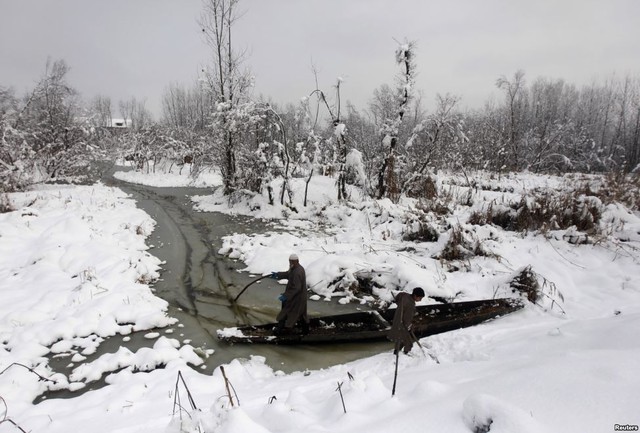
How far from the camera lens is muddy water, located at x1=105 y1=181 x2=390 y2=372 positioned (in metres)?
5.98

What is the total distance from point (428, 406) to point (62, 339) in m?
6.53

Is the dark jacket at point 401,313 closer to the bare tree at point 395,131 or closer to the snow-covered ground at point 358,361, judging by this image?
the snow-covered ground at point 358,361

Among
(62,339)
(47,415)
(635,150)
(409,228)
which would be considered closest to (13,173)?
(62,339)

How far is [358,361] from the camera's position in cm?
567

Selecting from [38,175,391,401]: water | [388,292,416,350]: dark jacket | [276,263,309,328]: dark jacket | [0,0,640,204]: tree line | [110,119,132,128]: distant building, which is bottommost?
[38,175,391,401]: water

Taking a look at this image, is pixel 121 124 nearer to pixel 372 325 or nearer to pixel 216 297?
pixel 216 297

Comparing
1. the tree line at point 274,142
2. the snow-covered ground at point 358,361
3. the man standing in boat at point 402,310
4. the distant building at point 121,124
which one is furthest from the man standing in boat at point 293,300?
the distant building at point 121,124

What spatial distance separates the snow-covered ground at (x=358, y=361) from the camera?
295cm

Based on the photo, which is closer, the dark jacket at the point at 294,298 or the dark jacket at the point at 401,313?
the dark jacket at the point at 401,313

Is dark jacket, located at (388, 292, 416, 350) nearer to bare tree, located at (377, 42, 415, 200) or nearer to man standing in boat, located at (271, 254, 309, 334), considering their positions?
man standing in boat, located at (271, 254, 309, 334)

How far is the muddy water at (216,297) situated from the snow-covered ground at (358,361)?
0.31 metres

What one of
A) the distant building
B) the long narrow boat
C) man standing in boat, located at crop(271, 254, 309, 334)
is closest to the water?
the long narrow boat

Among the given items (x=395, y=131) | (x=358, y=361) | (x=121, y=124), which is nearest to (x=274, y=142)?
(x=395, y=131)

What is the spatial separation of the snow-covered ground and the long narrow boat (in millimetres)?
309
